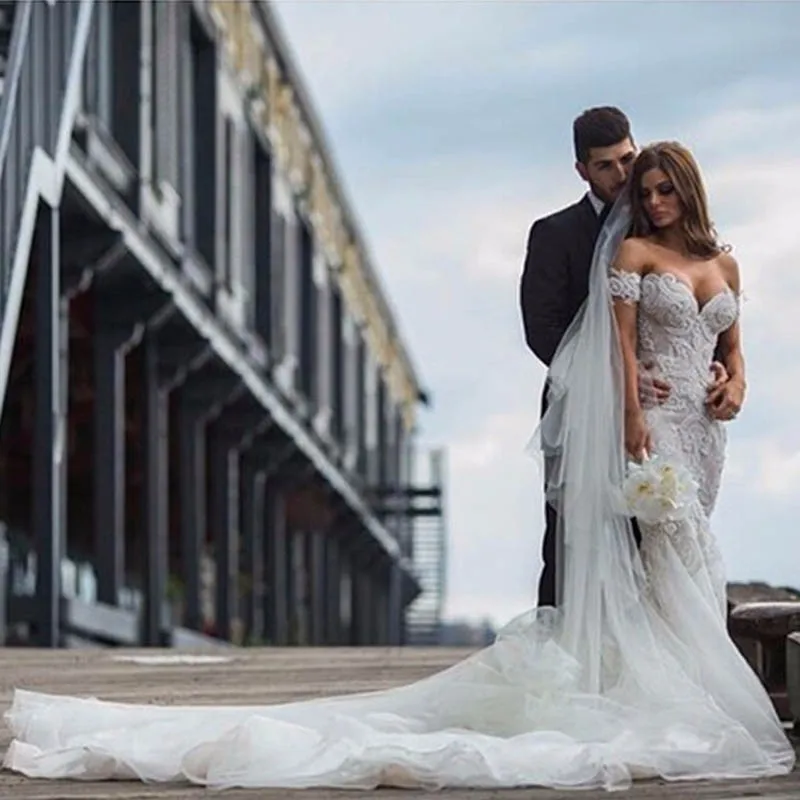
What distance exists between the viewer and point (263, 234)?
32.7 metres

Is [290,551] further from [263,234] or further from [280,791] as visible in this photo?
[280,791]

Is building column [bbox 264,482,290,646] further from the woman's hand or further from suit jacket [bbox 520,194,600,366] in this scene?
the woman's hand

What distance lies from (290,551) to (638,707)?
3446cm

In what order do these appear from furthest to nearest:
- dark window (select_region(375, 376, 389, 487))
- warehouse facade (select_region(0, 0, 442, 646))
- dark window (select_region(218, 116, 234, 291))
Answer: dark window (select_region(375, 376, 389, 487)) < dark window (select_region(218, 116, 234, 291)) < warehouse facade (select_region(0, 0, 442, 646))

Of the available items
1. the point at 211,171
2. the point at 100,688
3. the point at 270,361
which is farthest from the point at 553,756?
the point at 270,361

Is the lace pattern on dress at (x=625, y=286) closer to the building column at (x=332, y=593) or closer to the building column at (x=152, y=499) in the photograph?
the building column at (x=152, y=499)

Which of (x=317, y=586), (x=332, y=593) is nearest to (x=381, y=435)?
(x=332, y=593)

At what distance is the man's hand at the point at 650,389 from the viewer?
27.4 ft

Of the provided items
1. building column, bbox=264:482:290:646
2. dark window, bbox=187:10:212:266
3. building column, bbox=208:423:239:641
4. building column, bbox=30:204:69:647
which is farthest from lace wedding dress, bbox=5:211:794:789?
building column, bbox=264:482:290:646

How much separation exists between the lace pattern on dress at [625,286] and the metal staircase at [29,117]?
22.8 feet

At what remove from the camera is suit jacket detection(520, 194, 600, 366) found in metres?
8.71

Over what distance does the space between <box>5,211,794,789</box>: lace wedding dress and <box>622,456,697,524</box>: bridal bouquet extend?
87 millimetres

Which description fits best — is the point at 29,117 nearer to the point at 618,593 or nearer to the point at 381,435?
the point at 618,593

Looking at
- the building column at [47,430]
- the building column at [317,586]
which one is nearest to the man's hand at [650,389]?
the building column at [47,430]
